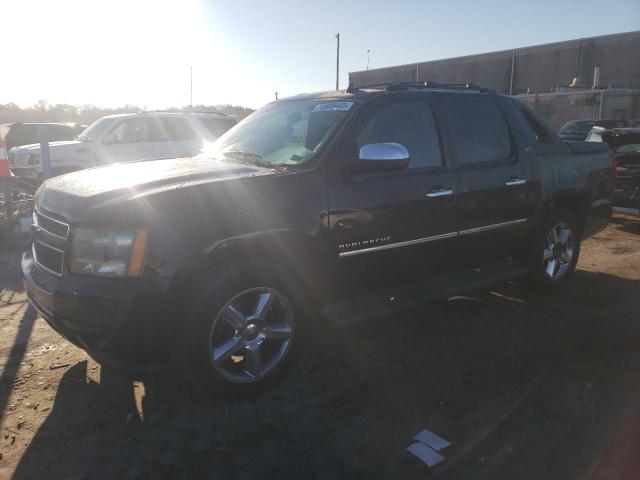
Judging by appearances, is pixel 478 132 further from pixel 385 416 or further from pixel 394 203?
pixel 385 416

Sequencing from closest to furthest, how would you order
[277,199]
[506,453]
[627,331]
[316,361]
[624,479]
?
[624,479] < [506,453] < [277,199] < [316,361] < [627,331]

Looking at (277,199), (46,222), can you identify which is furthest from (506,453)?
(46,222)

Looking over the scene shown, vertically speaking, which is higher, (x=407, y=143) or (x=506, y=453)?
(x=407, y=143)

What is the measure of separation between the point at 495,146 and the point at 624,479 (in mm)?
2745

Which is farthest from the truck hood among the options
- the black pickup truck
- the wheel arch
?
the wheel arch

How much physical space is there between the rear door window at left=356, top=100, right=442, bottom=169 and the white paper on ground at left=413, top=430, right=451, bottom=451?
6.04 ft

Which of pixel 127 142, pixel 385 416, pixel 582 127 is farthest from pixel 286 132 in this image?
pixel 582 127

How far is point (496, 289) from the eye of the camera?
5410mm

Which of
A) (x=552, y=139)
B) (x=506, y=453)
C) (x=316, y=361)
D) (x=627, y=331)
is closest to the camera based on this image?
(x=506, y=453)

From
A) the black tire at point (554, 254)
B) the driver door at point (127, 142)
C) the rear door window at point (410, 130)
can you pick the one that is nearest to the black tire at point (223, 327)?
the rear door window at point (410, 130)

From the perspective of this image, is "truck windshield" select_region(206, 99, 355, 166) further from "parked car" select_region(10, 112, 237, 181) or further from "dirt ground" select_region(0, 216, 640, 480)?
"parked car" select_region(10, 112, 237, 181)

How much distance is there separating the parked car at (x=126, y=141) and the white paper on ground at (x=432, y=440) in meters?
9.52

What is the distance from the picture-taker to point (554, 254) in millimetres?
5129

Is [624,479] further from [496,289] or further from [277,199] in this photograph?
[496,289]
